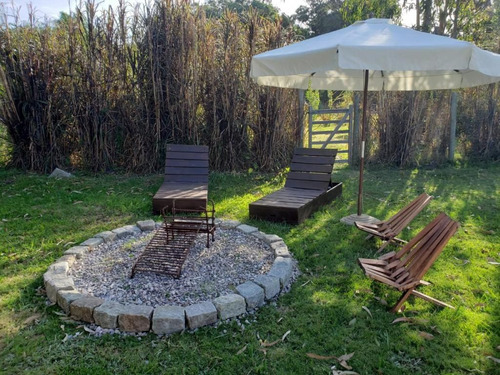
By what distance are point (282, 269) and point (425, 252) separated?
1231mm

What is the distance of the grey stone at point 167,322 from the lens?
8.73 feet

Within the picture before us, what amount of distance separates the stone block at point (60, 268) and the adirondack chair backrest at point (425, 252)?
2924mm

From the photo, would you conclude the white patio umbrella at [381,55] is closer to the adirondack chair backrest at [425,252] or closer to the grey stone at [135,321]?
the adirondack chair backrest at [425,252]

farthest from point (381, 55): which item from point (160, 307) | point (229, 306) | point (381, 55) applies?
point (160, 307)

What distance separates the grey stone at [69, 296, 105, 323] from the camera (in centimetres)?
278

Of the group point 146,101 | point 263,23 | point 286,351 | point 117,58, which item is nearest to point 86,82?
point 117,58

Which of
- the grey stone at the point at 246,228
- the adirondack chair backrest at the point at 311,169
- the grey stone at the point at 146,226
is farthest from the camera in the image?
the adirondack chair backrest at the point at 311,169

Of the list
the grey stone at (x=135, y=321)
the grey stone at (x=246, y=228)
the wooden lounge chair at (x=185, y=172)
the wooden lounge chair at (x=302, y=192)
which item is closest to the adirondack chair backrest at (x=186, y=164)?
the wooden lounge chair at (x=185, y=172)

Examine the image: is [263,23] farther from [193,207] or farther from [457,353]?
[457,353]

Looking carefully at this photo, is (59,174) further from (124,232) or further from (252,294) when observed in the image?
(252,294)

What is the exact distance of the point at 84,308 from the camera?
2.79m

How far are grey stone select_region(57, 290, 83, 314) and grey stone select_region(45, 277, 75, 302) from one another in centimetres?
5

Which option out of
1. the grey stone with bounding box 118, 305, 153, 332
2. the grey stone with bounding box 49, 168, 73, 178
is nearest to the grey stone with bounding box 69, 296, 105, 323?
the grey stone with bounding box 118, 305, 153, 332

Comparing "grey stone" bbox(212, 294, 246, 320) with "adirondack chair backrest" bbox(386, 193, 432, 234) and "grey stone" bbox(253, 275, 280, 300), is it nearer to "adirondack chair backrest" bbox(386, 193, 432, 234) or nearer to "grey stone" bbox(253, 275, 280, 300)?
"grey stone" bbox(253, 275, 280, 300)
